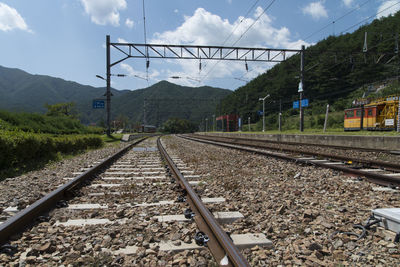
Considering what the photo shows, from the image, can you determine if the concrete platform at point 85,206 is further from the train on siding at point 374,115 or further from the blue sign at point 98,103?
the train on siding at point 374,115

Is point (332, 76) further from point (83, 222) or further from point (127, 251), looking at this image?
point (127, 251)

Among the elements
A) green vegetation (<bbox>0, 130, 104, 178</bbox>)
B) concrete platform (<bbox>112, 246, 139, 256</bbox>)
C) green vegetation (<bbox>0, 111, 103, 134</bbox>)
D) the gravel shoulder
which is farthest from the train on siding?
green vegetation (<bbox>0, 111, 103, 134</bbox>)

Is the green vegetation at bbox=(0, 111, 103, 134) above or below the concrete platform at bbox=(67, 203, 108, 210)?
above

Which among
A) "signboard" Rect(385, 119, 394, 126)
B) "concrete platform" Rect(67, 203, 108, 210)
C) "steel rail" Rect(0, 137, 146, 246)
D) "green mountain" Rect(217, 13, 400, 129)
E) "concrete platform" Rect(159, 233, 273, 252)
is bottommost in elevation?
"concrete platform" Rect(67, 203, 108, 210)

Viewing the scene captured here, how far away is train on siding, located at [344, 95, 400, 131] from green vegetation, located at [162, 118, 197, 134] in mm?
79764

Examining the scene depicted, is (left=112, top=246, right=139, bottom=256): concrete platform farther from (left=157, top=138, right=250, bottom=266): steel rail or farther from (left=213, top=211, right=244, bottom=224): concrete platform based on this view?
(left=213, top=211, right=244, bottom=224): concrete platform

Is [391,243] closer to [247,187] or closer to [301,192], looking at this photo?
[301,192]

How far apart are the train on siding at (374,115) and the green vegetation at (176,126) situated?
79.8 m

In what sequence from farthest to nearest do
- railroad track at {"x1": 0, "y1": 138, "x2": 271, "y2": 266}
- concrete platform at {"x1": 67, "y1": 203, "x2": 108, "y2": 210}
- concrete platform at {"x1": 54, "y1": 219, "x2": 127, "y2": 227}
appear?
1. concrete platform at {"x1": 67, "y1": 203, "x2": 108, "y2": 210}
2. concrete platform at {"x1": 54, "y1": 219, "x2": 127, "y2": 227}
3. railroad track at {"x1": 0, "y1": 138, "x2": 271, "y2": 266}

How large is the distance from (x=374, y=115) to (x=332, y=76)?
89.5 feet

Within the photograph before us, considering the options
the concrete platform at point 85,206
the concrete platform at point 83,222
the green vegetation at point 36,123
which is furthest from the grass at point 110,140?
the concrete platform at point 83,222

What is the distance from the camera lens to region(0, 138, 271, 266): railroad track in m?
2.22

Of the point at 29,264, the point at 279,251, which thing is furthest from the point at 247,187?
the point at 29,264

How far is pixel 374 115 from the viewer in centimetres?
2436
